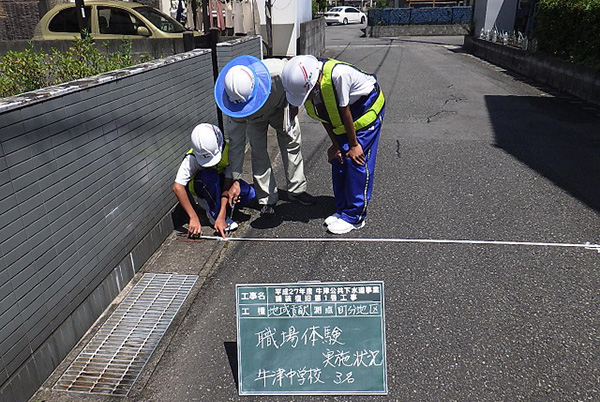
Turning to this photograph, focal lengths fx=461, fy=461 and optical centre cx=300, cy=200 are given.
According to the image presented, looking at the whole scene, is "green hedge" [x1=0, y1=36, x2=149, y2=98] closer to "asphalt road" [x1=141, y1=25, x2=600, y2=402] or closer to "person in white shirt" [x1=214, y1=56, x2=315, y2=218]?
"person in white shirt" [x1=214, y1=56, x2=315, y2=218]

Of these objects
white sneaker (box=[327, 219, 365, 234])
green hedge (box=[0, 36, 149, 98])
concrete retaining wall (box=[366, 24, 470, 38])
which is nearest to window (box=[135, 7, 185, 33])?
green hedge (box=[0, 36, 149, 98])

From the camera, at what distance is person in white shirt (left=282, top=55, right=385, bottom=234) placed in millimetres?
3391

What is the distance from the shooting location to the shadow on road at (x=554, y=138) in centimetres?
522

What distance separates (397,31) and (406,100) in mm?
17982

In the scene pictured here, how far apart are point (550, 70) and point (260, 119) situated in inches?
361

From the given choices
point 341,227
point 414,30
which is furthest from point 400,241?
point 414,30

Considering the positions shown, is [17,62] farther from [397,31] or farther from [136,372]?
[397,31]

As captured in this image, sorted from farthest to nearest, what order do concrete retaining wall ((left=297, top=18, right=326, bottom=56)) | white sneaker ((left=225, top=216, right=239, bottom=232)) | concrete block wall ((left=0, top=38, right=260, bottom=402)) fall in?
concrete retaining wall ((left=297, top=18, right=326, bottom=56)), white sneaker ((left=225, top=216, right=239, bottom=232)), concrete block wall ((left=0, top=38, right=260, bottom=402))

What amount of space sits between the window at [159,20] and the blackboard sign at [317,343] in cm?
724

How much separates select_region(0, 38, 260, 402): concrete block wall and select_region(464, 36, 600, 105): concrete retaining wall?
→ 832cm

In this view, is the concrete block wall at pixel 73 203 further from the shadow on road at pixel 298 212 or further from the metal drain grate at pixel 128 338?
the shadow on road at pixel 298 212

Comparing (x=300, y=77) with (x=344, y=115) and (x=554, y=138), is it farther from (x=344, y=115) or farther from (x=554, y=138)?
(x=554, y=138)

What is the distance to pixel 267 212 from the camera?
4.43 meters

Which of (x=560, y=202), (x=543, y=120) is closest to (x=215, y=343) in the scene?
(x=560, y=202)
